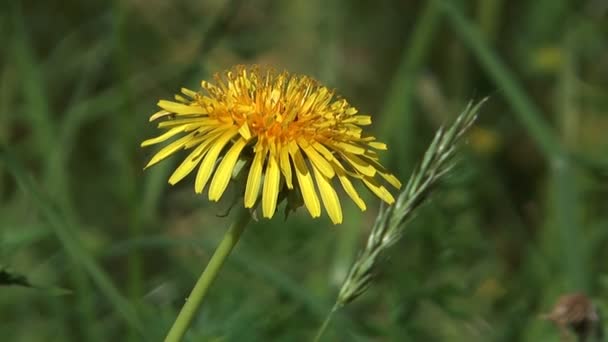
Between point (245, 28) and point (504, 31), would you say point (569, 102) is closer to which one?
point (504, 31)

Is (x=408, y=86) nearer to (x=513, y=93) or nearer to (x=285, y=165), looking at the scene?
(x=513, y=93)

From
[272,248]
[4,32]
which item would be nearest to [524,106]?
[272,248]

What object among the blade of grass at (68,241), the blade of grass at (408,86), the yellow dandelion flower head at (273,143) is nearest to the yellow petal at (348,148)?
the yellow dandelion flower head at (273,143)

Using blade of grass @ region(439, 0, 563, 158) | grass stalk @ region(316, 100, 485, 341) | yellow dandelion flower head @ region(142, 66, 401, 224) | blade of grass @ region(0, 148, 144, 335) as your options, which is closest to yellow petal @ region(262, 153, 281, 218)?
yellow dandelion flower head @ region(142, 66, 401, 224)

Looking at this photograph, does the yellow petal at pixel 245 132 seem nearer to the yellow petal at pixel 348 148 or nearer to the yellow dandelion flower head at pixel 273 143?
the yellow dandelion flower head at pixel 273 143

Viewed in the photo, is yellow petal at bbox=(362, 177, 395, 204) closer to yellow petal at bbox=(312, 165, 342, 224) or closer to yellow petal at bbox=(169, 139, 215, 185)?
yellow petal at bbox=(312, 165, 342, 224)

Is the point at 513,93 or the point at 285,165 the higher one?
the point at 285,165

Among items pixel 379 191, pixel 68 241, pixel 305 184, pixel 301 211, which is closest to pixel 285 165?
pixel 305 184
